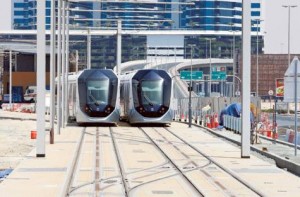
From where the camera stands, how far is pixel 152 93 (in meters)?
46.2

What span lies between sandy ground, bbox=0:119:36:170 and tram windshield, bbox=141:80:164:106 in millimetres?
6708

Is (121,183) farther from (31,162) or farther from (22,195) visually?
(31,162)

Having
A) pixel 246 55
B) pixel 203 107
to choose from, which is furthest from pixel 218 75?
pixel 246 55

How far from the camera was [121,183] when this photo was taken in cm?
1928

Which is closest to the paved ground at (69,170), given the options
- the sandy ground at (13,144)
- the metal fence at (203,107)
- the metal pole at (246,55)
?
the sandy ground at (13,144)

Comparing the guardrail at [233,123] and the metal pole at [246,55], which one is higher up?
the metal pole at [246,55]

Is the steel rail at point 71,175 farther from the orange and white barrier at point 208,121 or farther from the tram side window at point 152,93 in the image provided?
→ the orange and white barrier at point 208,121

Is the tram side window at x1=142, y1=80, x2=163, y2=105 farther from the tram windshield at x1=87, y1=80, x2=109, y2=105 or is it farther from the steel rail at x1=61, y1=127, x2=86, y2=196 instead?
the steel rail at x1=61, y1=127, x2=86, y2=196

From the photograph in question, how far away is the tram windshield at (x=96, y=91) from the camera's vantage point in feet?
152

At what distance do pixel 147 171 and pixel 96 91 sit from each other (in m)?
24.3

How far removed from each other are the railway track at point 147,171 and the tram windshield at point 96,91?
397 inches

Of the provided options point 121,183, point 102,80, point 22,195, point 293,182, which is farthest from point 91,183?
point 102,80

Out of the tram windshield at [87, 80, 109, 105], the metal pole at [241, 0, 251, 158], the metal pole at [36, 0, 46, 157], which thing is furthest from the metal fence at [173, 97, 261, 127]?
the metal pole at [36, 0, 46, 157]

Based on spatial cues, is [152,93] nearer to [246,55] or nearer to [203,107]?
[203,107]
